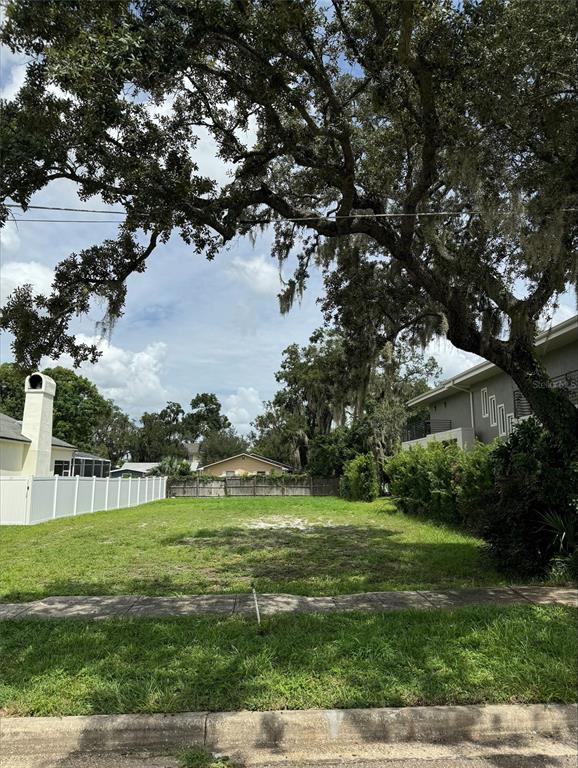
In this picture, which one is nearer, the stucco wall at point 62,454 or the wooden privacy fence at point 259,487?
the stucco wall at point 62,454

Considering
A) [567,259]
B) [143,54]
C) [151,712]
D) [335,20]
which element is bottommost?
[151,712]

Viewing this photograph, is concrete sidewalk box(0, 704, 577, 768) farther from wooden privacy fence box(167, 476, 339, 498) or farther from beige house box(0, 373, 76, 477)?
wooden privacy fence box(167, 476, 339, 498)

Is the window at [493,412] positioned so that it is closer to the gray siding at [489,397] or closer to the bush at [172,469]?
the gray siding at [489,397]

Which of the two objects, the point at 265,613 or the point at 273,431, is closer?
the point at 265,613

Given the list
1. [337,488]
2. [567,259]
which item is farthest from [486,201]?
[337,488]

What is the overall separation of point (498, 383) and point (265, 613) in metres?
16.7

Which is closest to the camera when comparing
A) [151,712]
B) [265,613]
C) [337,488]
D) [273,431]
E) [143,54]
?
[151,712]

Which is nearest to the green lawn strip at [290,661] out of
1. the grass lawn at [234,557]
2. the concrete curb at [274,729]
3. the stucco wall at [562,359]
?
the concrete curb at [274,729]

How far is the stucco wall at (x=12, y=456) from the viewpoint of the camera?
71.2 feet

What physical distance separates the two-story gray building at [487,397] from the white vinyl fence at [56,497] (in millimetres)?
13608

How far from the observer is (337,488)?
3466 cm

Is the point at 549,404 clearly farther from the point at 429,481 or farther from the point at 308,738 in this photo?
the point at 429,481

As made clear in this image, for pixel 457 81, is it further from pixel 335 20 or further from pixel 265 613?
pixel 265 613

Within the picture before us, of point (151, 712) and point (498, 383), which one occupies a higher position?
point (498, 383)
